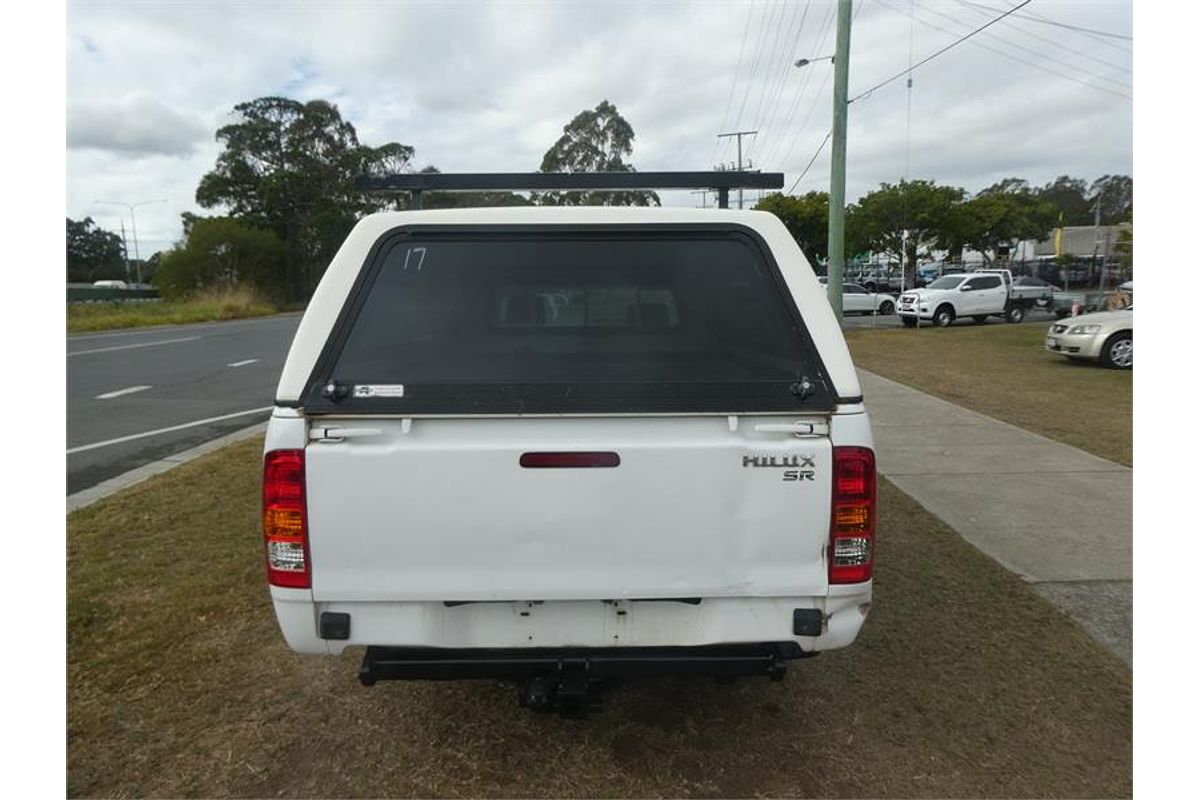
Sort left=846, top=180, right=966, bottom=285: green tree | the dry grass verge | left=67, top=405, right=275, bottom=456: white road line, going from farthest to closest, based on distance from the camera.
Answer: left=846, top=180, right=966, bottom=285: green tree
the dry grass verge
left=67, top=405, right=275, bottom=456: white road line

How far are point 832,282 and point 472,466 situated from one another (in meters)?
12.7

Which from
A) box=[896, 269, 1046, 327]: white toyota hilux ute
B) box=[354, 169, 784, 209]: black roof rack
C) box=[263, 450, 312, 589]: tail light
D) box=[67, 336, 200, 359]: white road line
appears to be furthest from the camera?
box=[896, 269, 1046, 327]: white toyota hilux ute

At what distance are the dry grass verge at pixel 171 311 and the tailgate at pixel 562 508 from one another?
2939 centimetres

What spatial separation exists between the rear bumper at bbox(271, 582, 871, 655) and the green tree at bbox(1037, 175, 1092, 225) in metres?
99.7

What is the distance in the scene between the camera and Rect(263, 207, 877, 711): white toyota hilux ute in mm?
2232

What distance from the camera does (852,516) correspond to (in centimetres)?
228

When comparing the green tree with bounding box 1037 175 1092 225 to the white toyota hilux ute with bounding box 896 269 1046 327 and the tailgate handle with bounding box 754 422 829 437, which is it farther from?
the tailgate handle with bounding box 754 422 829 437

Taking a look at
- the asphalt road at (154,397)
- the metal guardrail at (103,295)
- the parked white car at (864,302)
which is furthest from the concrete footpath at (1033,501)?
the metal guardrail at (103,295)

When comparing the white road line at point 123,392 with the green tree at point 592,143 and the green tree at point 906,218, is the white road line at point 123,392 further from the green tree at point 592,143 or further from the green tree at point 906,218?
the green tree at point 906,218

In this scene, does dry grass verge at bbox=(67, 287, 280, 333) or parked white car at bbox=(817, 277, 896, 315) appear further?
parked white car at bbox=(817, 277, 896, 315)

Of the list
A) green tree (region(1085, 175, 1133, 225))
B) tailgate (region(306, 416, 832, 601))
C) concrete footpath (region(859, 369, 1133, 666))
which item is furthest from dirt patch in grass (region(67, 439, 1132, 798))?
green tree (region(1085, 175, 1133, 225))

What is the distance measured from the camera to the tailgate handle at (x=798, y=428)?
2.25 m

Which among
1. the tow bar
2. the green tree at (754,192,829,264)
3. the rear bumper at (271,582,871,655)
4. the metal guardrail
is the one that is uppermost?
the green tree at (754,192,829,264)

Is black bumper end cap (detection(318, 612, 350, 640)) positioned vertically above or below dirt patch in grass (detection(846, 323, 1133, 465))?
below
